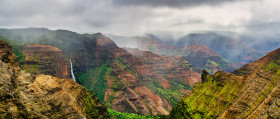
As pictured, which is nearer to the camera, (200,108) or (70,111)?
(70,111)

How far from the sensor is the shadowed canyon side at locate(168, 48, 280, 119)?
4464 inches

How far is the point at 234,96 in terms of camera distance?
467 feet

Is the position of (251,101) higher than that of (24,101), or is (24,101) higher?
(24,101)

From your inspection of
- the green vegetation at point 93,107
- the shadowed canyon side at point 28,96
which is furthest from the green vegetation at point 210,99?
the shadowed canyon side at point 28,96

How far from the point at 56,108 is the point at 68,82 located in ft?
170

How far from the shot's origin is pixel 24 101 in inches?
2477

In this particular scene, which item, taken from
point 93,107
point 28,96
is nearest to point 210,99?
point 93,107

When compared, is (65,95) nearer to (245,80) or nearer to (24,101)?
(24,101)

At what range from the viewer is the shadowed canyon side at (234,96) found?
372 ft

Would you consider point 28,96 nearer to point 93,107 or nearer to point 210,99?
point 93,107

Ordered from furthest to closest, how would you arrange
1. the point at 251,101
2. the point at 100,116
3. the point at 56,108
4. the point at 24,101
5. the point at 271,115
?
the point at 100,116, the point at 251,101, the point at 56,108, the point at 271,115, the point at 24,101

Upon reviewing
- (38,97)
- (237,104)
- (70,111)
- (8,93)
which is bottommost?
(237,104)

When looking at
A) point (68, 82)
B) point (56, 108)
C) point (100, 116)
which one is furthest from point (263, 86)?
point (68, 82)

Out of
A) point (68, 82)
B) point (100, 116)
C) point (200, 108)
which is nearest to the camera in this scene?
point (68, 82)
